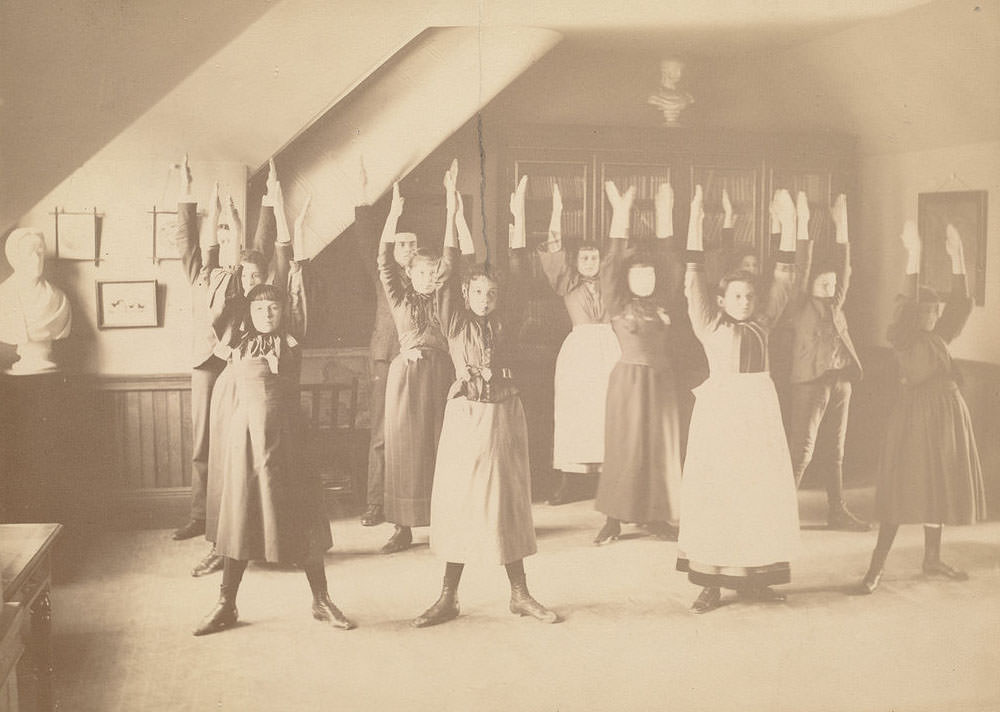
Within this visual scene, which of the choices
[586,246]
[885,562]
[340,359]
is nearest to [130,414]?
[340,359]

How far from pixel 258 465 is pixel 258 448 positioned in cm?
4

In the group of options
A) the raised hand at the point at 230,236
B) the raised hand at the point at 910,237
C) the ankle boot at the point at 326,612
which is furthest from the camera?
the raised hand at the point at 910,237

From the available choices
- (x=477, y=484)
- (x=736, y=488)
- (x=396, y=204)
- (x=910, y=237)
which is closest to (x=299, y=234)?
(x=396, y=204)

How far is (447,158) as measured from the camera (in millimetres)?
2799

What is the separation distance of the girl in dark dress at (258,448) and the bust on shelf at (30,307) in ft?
1.43

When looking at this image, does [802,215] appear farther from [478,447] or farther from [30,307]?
[30,307]

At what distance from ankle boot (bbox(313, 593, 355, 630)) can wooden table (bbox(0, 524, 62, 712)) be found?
0.65m

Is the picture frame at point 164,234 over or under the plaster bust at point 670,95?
under

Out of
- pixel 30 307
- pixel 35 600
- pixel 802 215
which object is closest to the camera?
pixel 35 600

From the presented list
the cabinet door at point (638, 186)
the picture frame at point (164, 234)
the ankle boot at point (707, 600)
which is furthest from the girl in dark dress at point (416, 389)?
the ankle boot at point (707, 600)

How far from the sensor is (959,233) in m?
3.16

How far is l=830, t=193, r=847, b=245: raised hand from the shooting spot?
305 centimetres

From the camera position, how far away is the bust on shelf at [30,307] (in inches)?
101

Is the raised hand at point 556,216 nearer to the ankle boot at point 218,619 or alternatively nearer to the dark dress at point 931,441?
the dark dress at point 931,441
